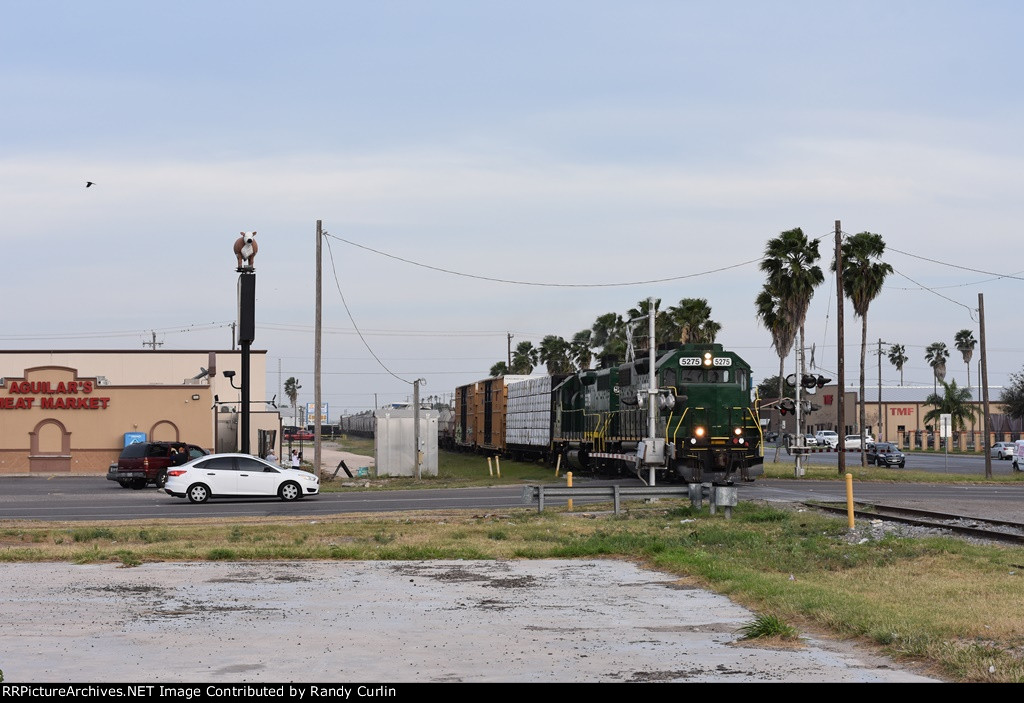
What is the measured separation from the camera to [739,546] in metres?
20.0

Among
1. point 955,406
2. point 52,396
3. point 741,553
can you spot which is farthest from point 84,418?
point 955,406

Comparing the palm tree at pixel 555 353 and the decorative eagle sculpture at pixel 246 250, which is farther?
the palm tree at pixel 555 353

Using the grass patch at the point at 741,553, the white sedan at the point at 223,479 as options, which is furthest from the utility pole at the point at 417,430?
the grass patch at the point at 741,553

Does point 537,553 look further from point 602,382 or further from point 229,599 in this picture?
point 602,382

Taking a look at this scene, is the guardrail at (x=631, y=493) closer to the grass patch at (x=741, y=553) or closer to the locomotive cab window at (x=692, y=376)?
the grass patch at (x=741, y=553)

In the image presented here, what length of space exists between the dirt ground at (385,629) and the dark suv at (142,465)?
90.0 ft

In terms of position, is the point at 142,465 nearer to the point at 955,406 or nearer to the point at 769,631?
the point at 769,631

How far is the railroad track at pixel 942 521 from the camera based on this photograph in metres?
21.0

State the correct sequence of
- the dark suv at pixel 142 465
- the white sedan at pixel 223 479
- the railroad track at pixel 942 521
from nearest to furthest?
the railroad track at pixel 942 521
the white sedan at pixel 223 479
the dark suv at pixel 142 465

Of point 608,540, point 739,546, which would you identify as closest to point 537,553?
point 608,540

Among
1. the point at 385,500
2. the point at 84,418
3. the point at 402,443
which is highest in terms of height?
the point at 84,418

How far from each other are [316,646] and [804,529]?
1372cm

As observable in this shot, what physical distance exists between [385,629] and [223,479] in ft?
75.3

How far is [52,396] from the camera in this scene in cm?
6022
